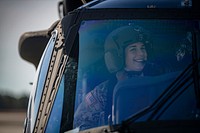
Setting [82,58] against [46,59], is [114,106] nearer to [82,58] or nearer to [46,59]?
[82,58]

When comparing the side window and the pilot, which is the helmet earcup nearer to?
the pilot

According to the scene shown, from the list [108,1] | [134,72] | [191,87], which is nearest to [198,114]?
[191,87]

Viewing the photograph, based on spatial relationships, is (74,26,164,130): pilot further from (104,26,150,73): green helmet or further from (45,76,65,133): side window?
(45,76,65,133): side window

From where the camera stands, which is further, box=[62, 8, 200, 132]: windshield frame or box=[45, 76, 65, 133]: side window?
box=[62, 8, 200, 132]: windshield frame

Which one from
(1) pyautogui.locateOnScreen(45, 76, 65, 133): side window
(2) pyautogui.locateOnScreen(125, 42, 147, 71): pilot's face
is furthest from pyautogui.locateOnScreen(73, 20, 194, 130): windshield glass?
(1) pyautogui.locateOnScreen(45, 76, 65, 133): side window

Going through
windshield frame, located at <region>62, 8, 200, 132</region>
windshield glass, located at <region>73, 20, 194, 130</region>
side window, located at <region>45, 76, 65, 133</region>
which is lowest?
side window, located at <region>45, 76, 65, 133</region>

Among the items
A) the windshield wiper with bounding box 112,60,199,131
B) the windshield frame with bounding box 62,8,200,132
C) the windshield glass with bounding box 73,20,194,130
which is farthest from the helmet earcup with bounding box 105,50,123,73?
the windshield wiper with bounding box 112,60,199,131

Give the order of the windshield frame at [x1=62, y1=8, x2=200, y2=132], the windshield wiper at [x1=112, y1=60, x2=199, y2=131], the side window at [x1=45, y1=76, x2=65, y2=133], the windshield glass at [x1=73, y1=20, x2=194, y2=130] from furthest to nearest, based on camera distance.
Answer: the windshield frame at [x1=62, y1=8, x2=200, y2=132]
the side window at [x1=45, y1=76, x2=65, y2=133]
the windshield glass at [x1=73, y1=20, x2=194, y2=130]
the windshield wiper at [x1=112, y1=60, x2=199, y2=131]

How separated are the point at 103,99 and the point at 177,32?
0.81 meters

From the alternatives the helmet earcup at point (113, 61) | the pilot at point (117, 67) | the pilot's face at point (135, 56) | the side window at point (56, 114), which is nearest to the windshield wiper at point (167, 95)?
the pilot at point (117, 67)

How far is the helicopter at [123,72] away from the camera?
4602 millimetres

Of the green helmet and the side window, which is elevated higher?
the green helmet

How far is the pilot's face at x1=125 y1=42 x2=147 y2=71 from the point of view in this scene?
16.0 feet

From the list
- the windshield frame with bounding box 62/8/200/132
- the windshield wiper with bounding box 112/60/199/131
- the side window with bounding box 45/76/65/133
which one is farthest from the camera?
the windshield frame with bounding box 62/8/200/132
